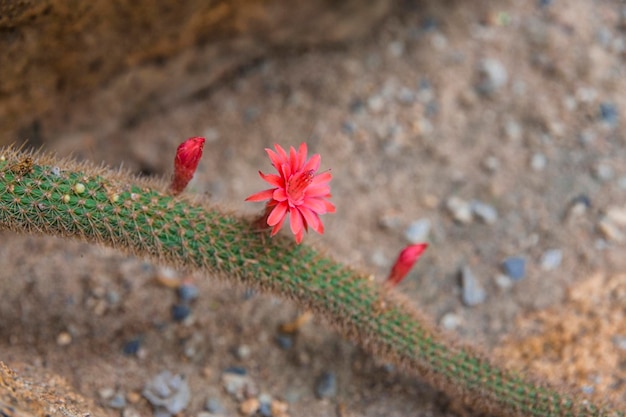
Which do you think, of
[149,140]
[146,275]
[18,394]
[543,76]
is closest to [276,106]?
[149,140]

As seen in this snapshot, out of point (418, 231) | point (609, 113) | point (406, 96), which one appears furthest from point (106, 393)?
point (609, 113)

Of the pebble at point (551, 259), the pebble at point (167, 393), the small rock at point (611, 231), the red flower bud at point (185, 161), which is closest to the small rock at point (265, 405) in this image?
the pebble at point (167, 393)

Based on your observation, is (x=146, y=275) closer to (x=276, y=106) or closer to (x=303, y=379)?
(x=303, y=379)

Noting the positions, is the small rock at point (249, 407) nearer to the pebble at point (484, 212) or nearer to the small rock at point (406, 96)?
the pebble at point (484, 212)

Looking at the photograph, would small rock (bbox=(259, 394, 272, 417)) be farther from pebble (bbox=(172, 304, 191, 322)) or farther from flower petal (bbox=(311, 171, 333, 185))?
flower petal (bbox=(311, 171, 333, 185))

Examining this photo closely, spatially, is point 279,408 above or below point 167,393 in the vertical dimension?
above

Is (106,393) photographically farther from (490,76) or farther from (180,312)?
(490,76)
